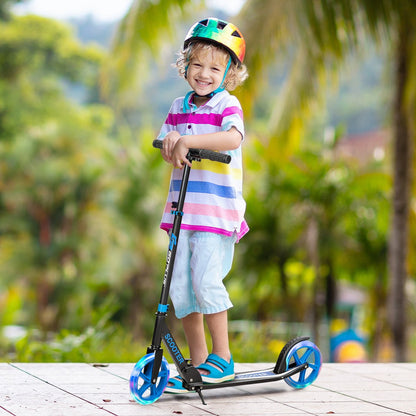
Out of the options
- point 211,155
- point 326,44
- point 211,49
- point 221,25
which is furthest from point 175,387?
point 326,44

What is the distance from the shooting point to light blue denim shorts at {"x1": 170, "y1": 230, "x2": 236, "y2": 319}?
337 centimetres

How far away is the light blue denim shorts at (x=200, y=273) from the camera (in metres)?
3.37

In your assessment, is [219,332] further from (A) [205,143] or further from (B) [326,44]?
(B) [326,44]

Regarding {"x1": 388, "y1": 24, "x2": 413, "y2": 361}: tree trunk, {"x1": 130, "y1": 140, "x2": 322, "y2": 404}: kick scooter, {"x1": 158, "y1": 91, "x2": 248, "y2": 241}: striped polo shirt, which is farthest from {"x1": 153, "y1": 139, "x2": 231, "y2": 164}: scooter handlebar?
{"x1": 388, "y1": 24, "x2": 413, "y2": 361}: tree trunk

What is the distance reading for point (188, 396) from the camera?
3.47 m

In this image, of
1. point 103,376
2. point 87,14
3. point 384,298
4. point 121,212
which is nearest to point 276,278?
point 384,298

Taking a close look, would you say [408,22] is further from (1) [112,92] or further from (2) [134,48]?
(1) [112,92]

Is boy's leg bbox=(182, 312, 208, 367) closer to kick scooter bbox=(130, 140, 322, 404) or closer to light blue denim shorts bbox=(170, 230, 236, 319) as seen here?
light blue denim shorts bbox=(170, 230, 236, 319)

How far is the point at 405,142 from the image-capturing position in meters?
9.63

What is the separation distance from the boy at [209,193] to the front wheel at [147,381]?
4.2 inches

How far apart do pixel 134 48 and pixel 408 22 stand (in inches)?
147

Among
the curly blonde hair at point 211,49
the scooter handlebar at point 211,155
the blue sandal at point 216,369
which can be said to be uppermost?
the curly blonde hair at point 211,49

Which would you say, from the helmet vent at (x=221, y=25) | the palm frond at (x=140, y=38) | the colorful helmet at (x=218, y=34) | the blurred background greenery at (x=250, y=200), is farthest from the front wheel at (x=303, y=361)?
the palm frond at (x=140, y=38)

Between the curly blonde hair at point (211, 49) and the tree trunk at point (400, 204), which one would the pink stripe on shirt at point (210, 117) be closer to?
the curly blonde hair at point (211, 49)
